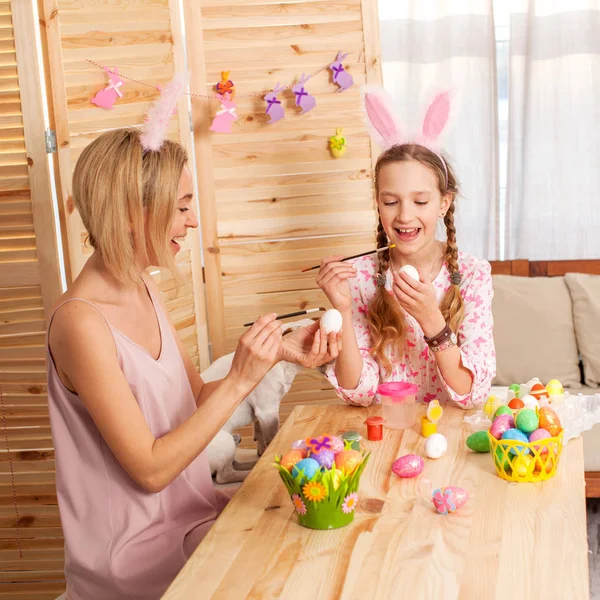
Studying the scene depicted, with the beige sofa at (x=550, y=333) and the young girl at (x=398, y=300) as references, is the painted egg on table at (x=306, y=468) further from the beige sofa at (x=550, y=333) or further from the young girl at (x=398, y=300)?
the beige sofa at (x=550, y=333)

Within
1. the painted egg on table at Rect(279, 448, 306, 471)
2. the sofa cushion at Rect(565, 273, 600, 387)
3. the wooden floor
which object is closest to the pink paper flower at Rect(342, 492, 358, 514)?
the painted egg on table at Rect(279, 448, 306, 471)

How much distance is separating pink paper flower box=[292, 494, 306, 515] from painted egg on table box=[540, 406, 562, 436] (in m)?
0.50

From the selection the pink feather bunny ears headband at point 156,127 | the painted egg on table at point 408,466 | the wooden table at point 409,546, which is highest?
the pink feather bunny ears headband at point 156,127

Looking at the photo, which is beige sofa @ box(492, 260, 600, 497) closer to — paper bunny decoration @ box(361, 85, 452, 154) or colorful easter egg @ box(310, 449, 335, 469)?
paper bunny decoration @ box(361, 85, 452, 154)

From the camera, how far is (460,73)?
3.39 metres

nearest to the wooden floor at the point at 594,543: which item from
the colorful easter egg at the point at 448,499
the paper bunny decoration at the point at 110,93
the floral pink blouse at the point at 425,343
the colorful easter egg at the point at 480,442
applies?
the floral pink blouse at the point at 425,343

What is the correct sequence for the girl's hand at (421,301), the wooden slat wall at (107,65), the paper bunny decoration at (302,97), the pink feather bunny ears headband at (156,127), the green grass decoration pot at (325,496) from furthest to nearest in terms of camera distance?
the paper bunny decoration at (302,97) → the wooden slat wall at (107,65) → the girl's hand at (421,301) → the pink feather bunny ears headband at (156,127) → the green grass decoration pot at (325,496)

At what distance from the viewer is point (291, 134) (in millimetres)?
3092

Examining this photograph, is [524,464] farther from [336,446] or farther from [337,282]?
[337,282]

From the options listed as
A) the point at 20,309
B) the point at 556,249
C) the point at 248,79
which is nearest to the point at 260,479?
the point at 20,309

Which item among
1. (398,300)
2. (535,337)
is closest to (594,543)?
(535,337)

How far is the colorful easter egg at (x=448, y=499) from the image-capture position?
1.35m

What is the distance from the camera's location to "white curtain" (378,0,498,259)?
3355 mm

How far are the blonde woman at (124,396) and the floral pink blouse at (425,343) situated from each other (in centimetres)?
54
